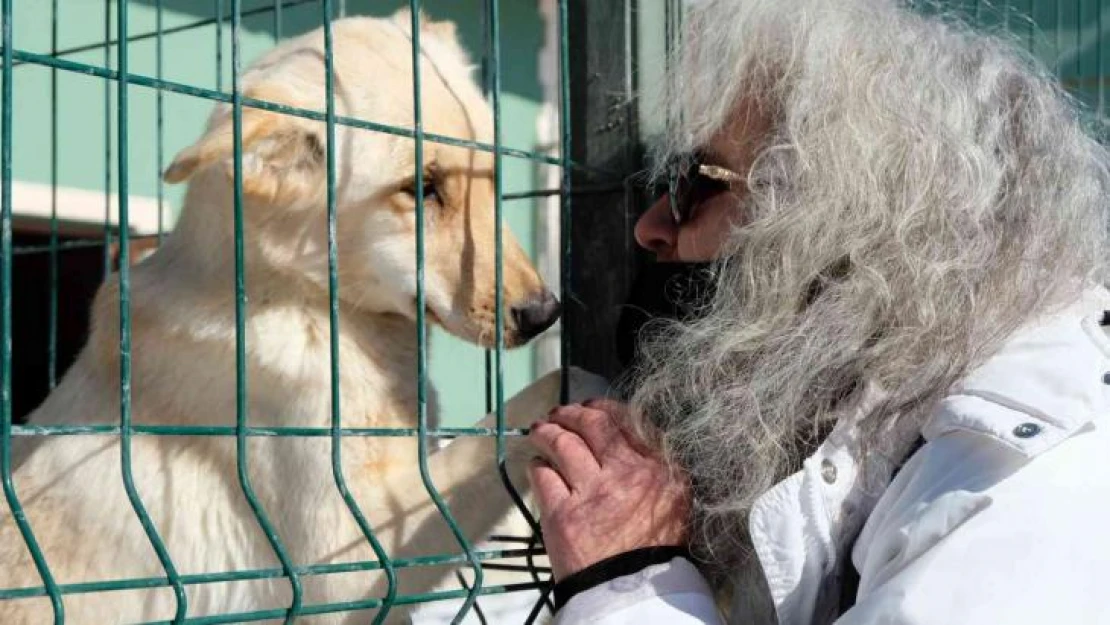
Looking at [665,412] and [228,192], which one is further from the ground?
[228,192]

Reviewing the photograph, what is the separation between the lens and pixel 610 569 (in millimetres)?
1730

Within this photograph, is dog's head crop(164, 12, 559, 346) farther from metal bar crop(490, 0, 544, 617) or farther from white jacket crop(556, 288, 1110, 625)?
white jacket crop(556, 288, 1110, 625)

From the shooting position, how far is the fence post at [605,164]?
2525mm

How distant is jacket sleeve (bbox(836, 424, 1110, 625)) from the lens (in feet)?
4.73

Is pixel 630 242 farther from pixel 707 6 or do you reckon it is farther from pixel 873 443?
pixel 873 443

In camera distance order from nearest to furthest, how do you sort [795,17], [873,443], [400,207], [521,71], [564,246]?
[873,443], [795,17], [564,246], [400,207], [521,71]

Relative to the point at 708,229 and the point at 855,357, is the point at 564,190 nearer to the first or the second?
the point at 708,229

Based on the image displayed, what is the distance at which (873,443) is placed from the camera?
1.67 meters

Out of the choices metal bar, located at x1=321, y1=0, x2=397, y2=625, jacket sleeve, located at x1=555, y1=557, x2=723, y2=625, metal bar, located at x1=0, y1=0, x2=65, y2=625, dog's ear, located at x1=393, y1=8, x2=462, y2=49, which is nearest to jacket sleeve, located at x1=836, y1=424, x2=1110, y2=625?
jacket sleeve, located at x1=555, y1=557, x2=723, y2=625

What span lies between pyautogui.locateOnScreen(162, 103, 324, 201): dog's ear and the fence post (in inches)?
19.4

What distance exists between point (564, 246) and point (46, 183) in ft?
12.1

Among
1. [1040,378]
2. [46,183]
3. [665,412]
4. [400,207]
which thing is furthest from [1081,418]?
[46,183]

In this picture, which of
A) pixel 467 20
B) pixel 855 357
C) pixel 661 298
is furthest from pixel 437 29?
pixel 467 20

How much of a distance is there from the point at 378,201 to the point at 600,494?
3.04 ft
